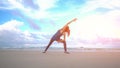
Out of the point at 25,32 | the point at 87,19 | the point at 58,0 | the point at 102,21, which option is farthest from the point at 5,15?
the point at 102,21

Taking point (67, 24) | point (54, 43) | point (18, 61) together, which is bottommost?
point (18, 61)

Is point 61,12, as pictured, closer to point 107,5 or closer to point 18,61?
point 107,5

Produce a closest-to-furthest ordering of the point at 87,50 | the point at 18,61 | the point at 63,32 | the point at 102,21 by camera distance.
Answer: the point at 18,61 < the point at 63,32 < the point at 102,21 < the point at 87,50

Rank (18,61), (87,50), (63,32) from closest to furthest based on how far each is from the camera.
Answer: (18,61)
(63,32)
(87,50)

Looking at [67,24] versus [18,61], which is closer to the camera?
[18,61]

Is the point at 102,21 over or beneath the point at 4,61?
over

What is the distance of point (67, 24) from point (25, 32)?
44.8 inches

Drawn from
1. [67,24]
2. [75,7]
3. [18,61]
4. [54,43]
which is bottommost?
[18,61]

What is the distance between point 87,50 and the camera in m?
8.27

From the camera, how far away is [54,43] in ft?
22.3

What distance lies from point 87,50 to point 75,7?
1.88m

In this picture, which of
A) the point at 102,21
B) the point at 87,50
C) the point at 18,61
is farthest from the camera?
the point at 87,50

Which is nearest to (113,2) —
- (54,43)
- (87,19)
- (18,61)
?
(87,19)

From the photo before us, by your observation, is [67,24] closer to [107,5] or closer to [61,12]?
[61,12]
